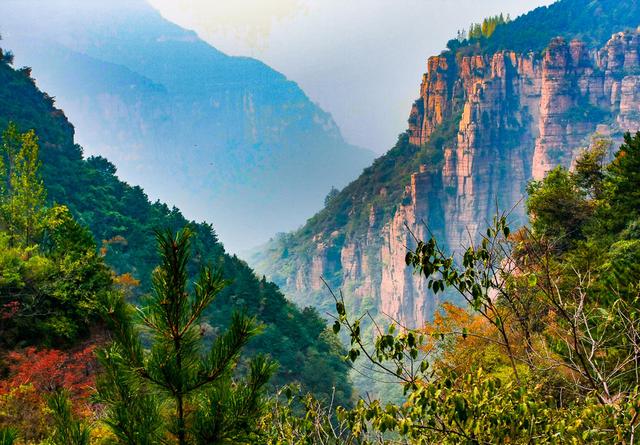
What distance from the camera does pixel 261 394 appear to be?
17.0 feet

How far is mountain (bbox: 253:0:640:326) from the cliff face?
0.17 m

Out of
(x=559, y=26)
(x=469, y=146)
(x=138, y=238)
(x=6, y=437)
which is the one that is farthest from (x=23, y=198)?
(x=559, y=26)

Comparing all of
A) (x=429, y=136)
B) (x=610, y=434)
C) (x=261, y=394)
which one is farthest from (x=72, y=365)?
(x=429, y=136)

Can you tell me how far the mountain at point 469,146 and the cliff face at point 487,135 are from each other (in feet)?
0.56

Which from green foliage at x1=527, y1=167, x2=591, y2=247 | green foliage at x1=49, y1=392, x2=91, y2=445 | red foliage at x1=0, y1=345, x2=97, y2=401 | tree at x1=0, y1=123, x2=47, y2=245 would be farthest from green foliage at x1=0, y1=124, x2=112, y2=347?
green foliage at x1=527, y1=167, x2=591, y2=247

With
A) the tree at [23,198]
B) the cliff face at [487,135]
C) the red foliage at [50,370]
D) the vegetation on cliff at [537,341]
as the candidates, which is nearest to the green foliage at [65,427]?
the vegetation on cliff at [537,341]

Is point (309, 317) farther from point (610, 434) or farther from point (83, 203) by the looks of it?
point (610, 434)

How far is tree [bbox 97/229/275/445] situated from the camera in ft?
15.7

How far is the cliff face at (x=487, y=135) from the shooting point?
92562 mm

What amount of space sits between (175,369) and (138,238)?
4198cm

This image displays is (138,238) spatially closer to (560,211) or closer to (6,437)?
(560,211)

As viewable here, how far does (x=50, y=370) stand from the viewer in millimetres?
14070

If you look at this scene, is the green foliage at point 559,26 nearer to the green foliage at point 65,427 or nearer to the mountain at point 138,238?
the mountain at point 138,238

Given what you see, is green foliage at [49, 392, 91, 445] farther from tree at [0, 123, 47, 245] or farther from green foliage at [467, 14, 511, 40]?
green foliage at [467, 14, 511, 40]
